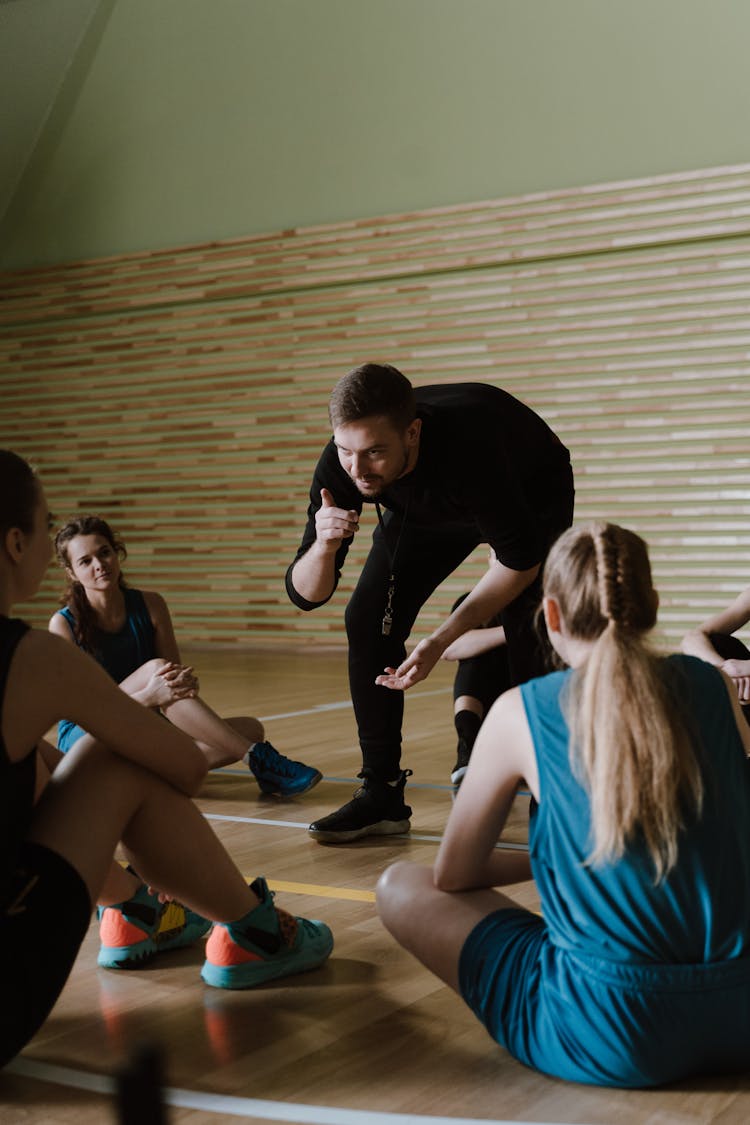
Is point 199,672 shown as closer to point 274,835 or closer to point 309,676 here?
point 309,676

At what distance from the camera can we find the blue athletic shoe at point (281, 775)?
384cm

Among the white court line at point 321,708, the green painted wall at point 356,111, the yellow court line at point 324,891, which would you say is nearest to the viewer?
the yellow court line at point 324,891

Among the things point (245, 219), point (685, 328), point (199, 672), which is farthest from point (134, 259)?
point (685, 328)

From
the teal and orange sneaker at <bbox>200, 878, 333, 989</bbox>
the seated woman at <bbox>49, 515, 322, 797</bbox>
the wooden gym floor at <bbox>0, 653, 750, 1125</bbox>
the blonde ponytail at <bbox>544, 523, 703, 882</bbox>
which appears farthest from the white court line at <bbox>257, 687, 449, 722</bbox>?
the blonde ponytail at <bbox>544, 523, 703, 882</bbox>

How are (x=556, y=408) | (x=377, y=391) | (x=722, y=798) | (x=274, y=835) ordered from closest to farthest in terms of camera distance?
(x=722, y=798), (x=377, y=391), (x=274, y=835), (x=556, y=408)

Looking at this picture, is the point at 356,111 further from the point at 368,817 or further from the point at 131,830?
the point at 131,830

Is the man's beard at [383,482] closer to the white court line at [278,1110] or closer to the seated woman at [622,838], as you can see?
the seated woman at [622,838]

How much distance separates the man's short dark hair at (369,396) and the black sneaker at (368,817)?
3.40ft

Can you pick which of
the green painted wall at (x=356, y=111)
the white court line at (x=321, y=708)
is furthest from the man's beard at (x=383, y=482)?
the green painted wall at (x=356, y=111)

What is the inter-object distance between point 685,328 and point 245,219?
11.3ft

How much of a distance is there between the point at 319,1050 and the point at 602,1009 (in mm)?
498

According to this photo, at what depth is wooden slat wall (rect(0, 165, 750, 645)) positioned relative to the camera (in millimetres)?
7496

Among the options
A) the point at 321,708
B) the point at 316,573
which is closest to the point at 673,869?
the point at 316,573

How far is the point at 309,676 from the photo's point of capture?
7.42 meters
